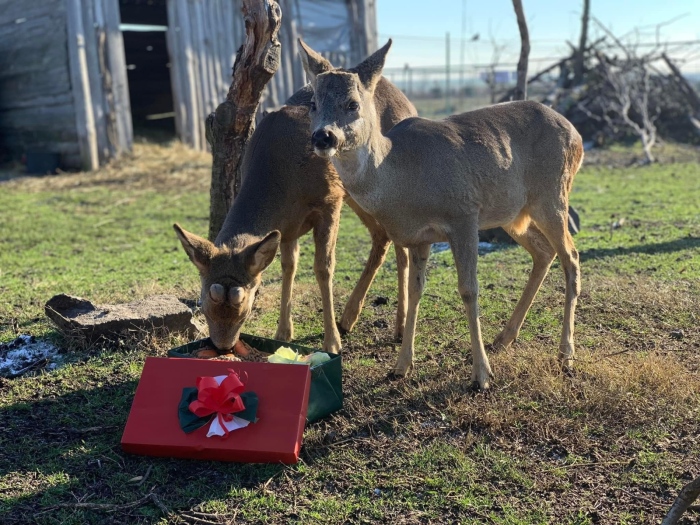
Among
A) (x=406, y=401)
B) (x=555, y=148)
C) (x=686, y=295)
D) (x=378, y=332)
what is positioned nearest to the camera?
(x=406, y=401)

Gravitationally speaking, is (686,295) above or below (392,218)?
below

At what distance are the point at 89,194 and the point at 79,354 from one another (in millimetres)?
9035

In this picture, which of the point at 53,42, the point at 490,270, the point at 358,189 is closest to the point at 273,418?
the point at 358,189

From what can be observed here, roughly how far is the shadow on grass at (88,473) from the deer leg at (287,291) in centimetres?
171

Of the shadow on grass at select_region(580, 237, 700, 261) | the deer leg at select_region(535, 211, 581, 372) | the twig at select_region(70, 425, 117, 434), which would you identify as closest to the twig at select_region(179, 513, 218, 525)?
the twig at select_region(70, 425, 117, 434)

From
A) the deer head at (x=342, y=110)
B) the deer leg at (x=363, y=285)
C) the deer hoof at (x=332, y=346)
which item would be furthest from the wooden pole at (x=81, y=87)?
the deer head at (x=342, y=110)

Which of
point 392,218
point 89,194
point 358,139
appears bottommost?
point 89,194

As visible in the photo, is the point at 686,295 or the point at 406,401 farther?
the point at 686,295

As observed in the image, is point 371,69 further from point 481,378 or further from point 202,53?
point 202,53

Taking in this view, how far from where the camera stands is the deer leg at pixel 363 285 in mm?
6703

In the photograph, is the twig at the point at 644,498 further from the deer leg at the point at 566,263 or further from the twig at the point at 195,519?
the twig at the point at 195,519

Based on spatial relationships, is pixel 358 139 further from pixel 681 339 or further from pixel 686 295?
pixel 686 295

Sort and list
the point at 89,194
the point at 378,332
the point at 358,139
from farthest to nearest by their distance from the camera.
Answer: the point at 89,194 < the point at 378,332 < the point at 358,139

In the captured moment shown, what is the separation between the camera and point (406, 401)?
17.0ft
